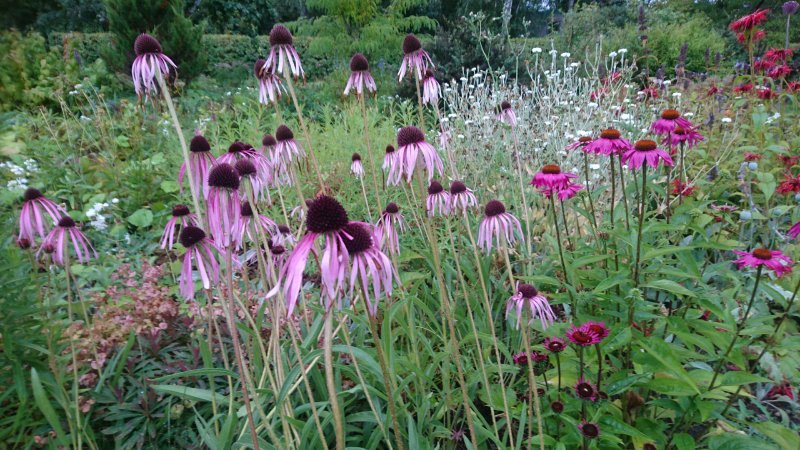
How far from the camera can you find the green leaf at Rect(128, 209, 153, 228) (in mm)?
3164

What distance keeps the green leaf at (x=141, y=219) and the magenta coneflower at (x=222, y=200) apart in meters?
2.57

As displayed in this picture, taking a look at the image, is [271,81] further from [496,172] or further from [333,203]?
[496,172]

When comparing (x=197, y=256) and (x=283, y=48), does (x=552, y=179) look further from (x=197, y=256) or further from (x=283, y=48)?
(x=197, y=256)

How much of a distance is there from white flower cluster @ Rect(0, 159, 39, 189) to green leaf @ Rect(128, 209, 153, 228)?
0.67 m

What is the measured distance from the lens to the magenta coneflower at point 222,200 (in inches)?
36.3

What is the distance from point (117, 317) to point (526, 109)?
123 inches

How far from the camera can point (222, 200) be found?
3.05ft

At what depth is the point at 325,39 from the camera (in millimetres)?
9477

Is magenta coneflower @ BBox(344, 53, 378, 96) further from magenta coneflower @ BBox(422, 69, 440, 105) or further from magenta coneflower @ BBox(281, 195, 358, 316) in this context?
magenta coneflower @ BBox(281, 195, 358, 316)

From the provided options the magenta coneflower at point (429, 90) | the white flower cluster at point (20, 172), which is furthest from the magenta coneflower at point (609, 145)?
the white flower cluster at point (20, 172)

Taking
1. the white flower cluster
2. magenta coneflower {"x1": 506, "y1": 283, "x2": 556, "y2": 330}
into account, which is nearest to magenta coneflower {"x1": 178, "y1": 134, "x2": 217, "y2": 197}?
magenta coneflower {"x1": 506, "y1": 283, "x2": 556, "y2": 330}

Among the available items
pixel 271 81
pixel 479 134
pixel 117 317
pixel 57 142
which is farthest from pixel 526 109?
pixel 57 142

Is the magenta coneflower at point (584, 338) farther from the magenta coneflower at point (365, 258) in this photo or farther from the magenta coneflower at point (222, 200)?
the magenta coneflower at point (222, 200)

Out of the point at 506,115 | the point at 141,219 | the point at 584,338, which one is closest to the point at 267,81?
the point at 506,115
